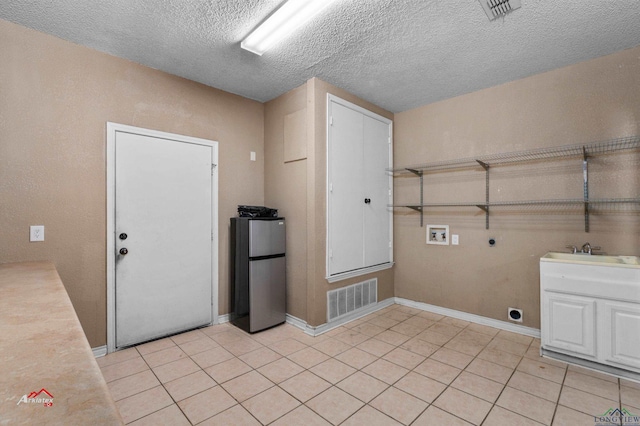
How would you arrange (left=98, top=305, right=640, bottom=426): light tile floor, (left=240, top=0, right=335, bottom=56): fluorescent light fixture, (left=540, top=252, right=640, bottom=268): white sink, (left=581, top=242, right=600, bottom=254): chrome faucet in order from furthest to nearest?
(left=581, top=242, right=600, bottom=254): chrome faucet < (left=540, top=252, right=640, bottom=268): white sink < (left=240, top=0, right=335, bottom=56): fluorescent light fixture < (left=98, top=305, right=640, bottom=426): light tile floor

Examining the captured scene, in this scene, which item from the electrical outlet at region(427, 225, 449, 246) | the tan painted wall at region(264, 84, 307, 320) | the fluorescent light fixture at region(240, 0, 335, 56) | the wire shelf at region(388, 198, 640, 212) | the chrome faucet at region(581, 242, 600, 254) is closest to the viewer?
the fluorescent light fixture at region(240, 0, 335, 56)

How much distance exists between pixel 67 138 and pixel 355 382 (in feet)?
10.4

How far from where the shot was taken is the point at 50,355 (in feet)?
2.85

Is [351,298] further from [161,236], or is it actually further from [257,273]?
[161,236]

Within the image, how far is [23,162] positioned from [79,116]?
57 centimetres

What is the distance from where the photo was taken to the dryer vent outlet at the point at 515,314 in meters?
3.18

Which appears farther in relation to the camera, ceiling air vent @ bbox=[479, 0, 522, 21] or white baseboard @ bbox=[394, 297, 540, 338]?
white baseboard @ bbox=[394, 297, 540, 338]

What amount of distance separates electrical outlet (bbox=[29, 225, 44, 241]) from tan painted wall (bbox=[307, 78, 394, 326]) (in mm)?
2351

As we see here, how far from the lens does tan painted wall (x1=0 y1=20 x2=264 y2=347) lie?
232cm

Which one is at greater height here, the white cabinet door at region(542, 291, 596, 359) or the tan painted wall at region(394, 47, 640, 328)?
the tan painted wall at region(394, 47, 640, 328)

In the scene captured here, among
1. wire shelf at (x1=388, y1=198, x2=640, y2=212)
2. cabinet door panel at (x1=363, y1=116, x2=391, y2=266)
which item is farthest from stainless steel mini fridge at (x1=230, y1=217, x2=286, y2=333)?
wire shelf at (x1=388, y1=198, x2=640, y2=212)

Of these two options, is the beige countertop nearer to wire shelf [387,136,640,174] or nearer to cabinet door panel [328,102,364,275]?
cabinet door panel [328,102,364,275]

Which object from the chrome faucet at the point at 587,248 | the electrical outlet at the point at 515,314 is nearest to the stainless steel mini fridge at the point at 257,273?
the electrical outlet at the point at 515,314

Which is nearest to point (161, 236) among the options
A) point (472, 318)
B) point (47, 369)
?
point (47, 369)
